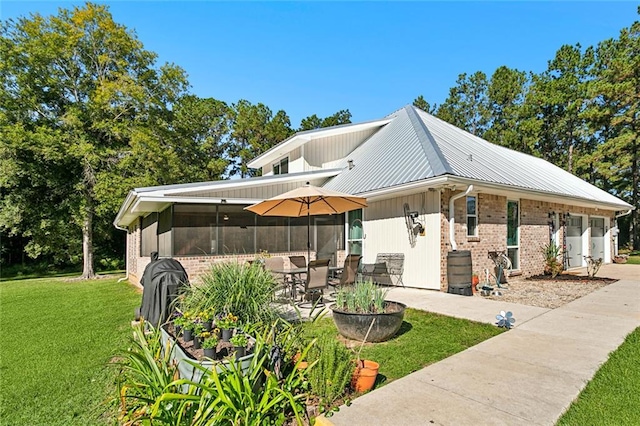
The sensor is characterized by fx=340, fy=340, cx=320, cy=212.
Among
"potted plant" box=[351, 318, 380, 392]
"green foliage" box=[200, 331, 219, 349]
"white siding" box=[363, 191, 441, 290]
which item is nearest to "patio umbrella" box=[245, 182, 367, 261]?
"white siding" box=[363, 191, 441, 290]

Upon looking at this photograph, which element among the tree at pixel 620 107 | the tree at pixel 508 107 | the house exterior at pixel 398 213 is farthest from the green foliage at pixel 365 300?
the tree at pixel 508 107

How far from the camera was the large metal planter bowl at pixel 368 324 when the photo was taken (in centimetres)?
457

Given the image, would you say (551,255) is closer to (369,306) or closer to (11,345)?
(369,306)

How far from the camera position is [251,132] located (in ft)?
91.4

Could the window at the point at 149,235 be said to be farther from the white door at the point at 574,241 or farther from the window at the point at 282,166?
the white door at the point at 574,241

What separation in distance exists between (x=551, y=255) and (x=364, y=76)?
10.4 metres

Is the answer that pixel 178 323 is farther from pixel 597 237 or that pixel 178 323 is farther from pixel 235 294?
pixel 597 237

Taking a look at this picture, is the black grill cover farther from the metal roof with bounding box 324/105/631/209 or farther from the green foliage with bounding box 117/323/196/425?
the metal roof with bounding box 324/105/631/209

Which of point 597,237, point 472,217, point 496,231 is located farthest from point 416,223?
point 597,237

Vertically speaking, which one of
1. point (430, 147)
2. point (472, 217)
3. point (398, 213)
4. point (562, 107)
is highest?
point (562, 107)

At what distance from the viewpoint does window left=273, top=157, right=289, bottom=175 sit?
15683 millimetres

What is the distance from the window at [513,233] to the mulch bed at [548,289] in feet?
2.26

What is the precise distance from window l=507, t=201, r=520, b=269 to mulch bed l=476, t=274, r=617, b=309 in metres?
0.69

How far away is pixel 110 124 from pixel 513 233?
1942 centimetres
